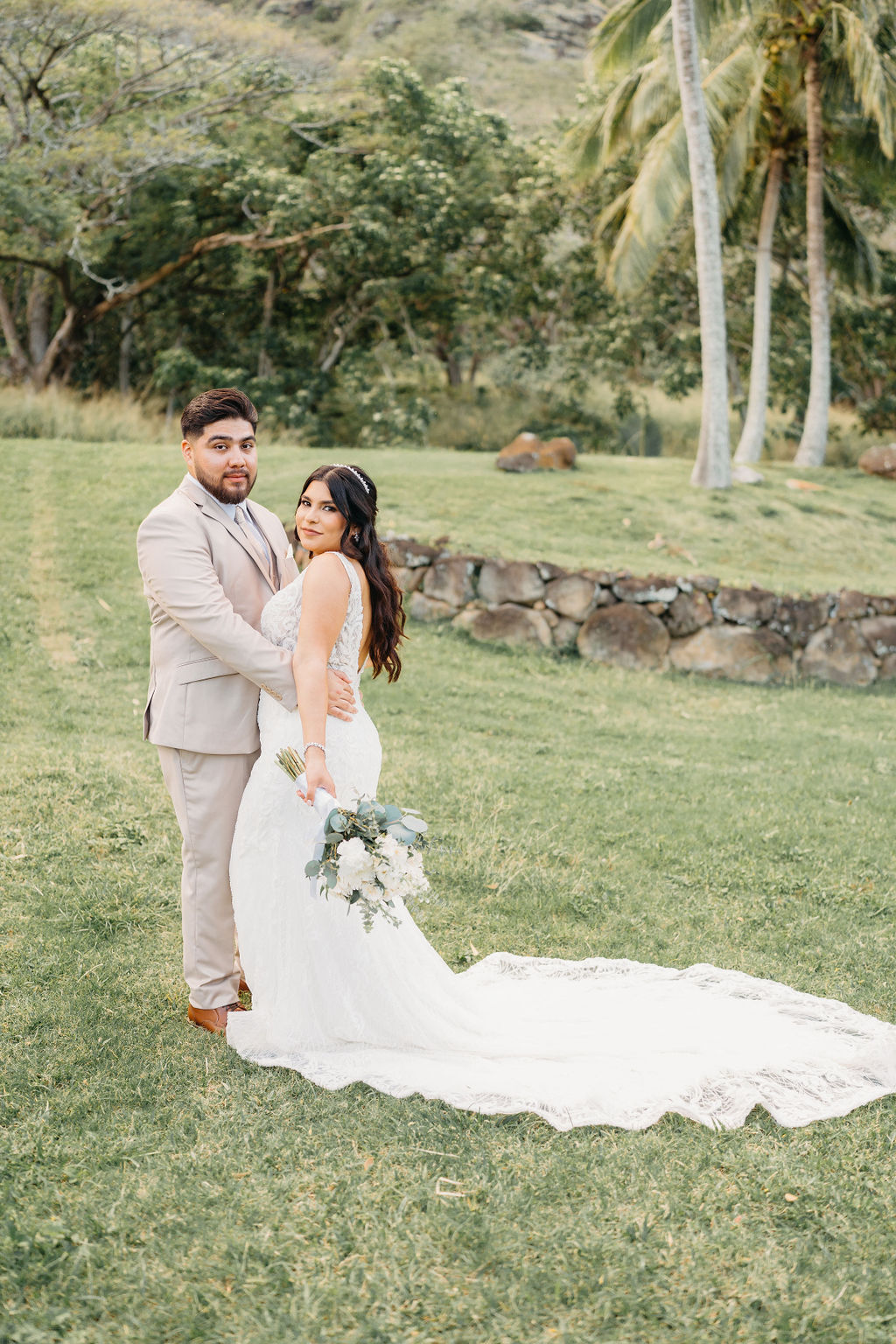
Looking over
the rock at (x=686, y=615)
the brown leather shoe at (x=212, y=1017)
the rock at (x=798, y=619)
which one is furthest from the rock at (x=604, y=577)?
the brown leather shoe at (x=212, y=1017)

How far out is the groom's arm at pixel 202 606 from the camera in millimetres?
3768

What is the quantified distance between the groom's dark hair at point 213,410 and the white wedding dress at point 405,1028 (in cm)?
65

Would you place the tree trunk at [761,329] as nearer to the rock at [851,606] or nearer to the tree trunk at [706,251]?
the tree trunk at [706,251]

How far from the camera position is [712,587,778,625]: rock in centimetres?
1070

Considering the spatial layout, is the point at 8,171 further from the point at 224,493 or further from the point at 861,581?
the point at 224,493

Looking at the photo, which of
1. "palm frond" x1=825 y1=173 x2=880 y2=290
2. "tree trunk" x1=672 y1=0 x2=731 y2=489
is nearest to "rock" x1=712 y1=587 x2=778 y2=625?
"tree trunk" x1=672 y1=0 x2=731 y2=489

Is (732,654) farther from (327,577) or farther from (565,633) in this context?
(327,577)

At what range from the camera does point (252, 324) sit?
2333cm

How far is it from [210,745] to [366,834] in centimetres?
87

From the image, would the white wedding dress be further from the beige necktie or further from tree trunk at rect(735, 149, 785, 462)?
tree trunk at rect(735, 149, 785, 462)

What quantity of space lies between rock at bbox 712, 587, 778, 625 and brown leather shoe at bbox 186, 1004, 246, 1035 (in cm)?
769

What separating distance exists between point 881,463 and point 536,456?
6.92m

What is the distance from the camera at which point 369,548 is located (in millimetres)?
3898

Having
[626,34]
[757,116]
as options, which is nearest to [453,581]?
[626,34]
